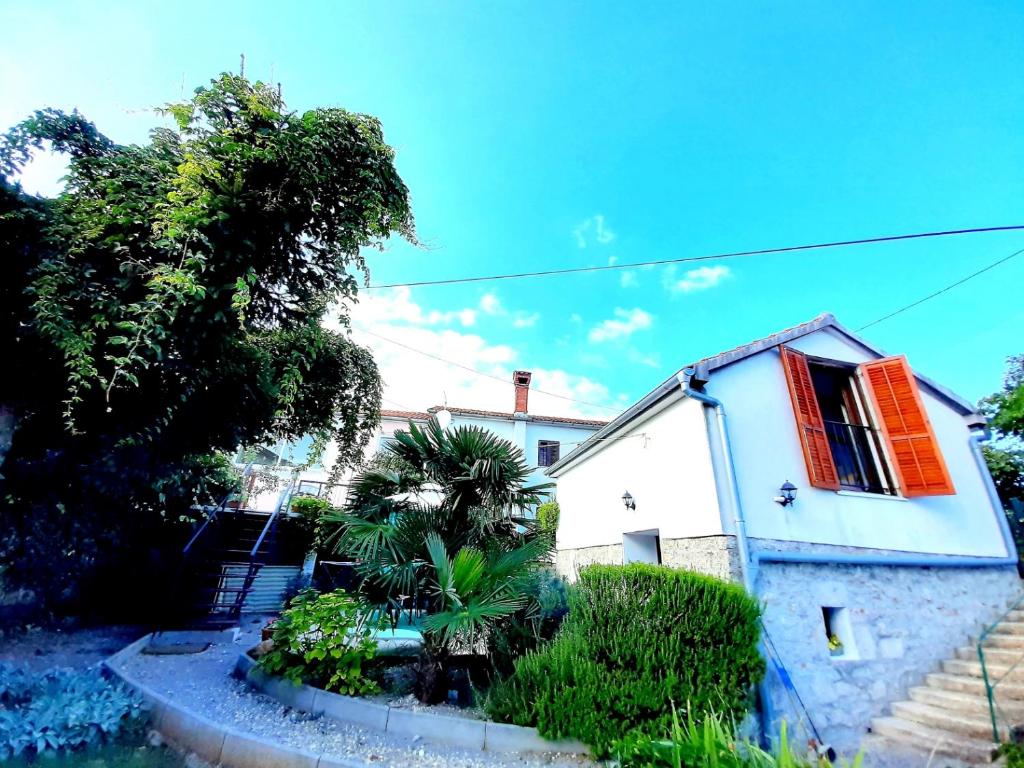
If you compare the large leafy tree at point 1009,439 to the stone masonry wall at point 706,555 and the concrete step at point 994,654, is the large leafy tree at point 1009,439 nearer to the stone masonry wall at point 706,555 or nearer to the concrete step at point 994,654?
the concrete step at point 994,654

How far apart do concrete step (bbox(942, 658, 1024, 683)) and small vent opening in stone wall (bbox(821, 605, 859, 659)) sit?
172 cm

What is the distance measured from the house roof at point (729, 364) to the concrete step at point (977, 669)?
14.4ft

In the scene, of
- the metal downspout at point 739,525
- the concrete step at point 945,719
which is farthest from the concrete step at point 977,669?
the metal downspout at point 739,525

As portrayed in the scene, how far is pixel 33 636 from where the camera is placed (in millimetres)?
5754

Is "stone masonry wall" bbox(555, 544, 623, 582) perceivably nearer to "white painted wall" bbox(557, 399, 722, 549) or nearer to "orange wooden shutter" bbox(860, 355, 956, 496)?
"white painted wall" bbox(557, 399, 722, 549)

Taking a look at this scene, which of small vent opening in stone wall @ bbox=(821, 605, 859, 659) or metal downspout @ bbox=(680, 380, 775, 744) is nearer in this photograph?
metal downspout @ bbox=(680, 380, 775, 744)

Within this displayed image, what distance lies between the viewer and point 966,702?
481 cm

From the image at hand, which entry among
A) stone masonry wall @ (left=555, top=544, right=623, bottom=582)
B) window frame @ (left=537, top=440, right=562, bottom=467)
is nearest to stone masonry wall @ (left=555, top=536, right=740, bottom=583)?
stone masonry wall @ (left=555, top=544, right=623, bottom=582)

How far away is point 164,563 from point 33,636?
168cm

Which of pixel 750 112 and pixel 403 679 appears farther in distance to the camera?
pixel 750 112

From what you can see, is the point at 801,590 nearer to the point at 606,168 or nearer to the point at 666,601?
the point at 666,601

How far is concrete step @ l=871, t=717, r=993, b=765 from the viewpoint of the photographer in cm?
412

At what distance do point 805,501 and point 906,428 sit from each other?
101 inches

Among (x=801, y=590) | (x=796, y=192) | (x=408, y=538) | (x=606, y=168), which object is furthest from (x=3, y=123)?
(x=796, y=192)
